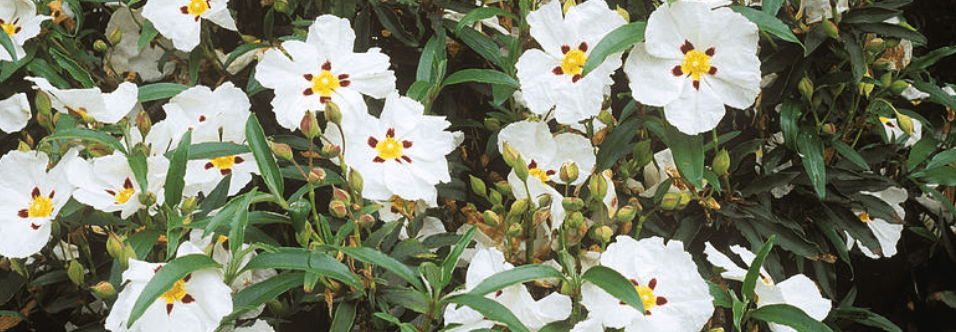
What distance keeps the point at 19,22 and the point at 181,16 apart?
0.31 meters

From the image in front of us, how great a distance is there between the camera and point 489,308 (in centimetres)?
109

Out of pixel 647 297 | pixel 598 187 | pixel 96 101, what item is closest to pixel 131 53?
pixel 96 101

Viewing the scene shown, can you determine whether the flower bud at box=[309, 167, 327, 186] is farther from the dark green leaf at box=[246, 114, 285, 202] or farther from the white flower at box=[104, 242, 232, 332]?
the white flower at box=[104, 242, 232, 332]

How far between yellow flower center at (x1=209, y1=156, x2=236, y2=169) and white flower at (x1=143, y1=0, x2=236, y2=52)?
0.26 meters

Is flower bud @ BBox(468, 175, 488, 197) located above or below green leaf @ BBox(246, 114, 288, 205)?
below

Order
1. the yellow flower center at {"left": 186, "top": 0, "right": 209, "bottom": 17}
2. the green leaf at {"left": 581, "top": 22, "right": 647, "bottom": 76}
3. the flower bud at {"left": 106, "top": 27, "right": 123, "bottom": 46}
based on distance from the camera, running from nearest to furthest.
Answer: the green leaf at {"left": 581, "top": 22, "right": 647, "bottom": 76} → the yellow flower center at {"left": 186, "top": 0, "right": 209, "bottom": 17} → the flower bud at {"left": 106, "top": 27, "right": 123, "bottom": 46}

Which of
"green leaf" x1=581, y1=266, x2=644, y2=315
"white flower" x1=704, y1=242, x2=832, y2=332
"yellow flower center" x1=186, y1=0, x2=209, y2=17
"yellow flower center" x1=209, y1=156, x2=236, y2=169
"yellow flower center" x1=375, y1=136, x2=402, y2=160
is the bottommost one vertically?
"white flower" x1=704, y1=242, x2=832, y2=332

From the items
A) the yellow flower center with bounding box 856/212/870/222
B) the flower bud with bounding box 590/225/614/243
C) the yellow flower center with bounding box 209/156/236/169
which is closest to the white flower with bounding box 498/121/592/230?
the flower bud with bounding box 590/225/614/243

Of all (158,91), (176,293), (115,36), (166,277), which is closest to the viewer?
(166,277)

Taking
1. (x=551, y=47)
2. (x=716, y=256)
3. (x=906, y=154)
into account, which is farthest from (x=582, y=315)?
(x=906, y=154)

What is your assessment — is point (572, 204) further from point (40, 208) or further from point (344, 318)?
point (40, 208)

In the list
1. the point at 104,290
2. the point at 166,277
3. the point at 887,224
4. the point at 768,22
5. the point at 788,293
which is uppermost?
the point at 768,22

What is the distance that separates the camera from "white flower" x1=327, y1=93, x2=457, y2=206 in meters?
1.29

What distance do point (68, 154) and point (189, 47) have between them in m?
0.33
